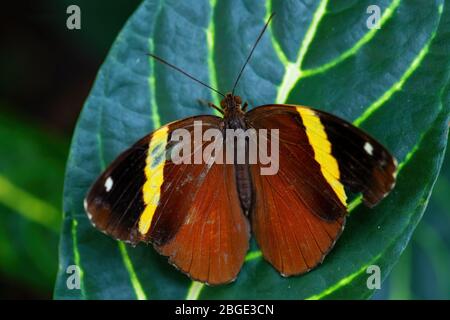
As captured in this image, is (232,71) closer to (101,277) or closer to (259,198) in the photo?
(259,198)

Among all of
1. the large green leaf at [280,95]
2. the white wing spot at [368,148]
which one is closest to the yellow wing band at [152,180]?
the large green leaf at [280,95]

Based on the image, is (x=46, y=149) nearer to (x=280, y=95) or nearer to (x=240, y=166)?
(x=240, y=166)
